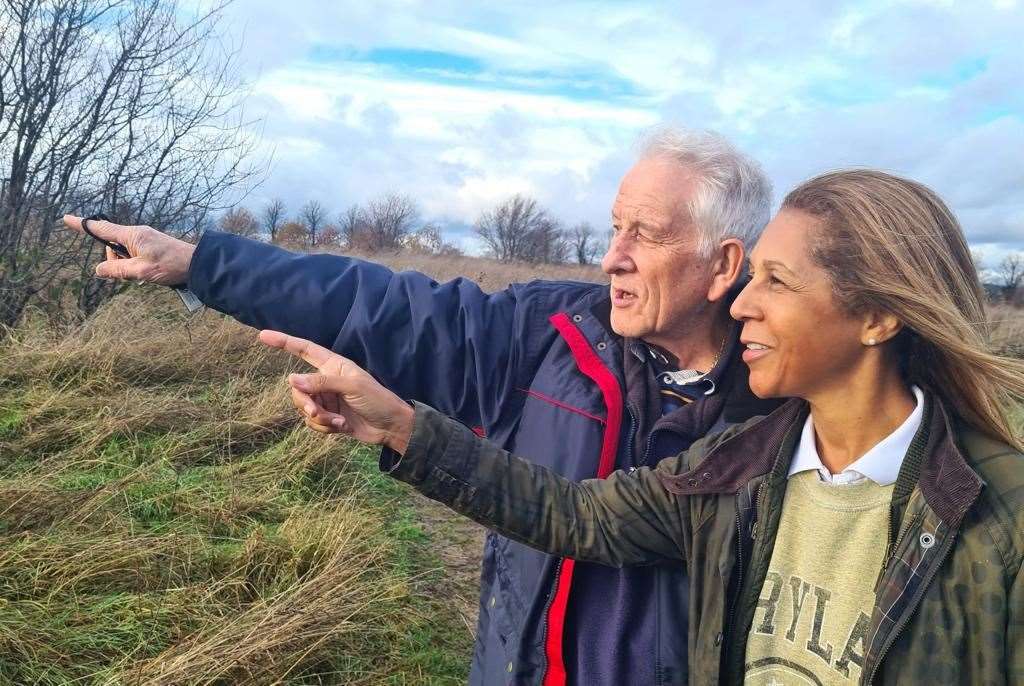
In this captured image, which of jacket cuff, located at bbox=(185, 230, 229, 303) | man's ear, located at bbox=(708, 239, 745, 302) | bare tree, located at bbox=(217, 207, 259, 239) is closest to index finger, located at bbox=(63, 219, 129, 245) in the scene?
jacket cuff, located at bbox=(185, 230, 229, 303)

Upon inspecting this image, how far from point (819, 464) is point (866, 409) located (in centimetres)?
14

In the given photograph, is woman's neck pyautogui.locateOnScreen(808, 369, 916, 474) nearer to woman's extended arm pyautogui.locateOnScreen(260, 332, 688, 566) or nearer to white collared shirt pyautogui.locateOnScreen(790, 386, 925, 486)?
white collared shirt pyautogui.locateOnScreen(790, 386, 925, 486)

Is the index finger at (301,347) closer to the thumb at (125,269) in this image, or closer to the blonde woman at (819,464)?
the blonde woman at (819,464)

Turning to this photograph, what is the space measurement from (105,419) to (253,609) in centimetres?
229

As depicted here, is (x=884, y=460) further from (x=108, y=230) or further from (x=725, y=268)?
(x=108, y=230)

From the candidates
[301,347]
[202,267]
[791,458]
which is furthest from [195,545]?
[791,458]

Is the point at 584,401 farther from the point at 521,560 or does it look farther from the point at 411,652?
the point at 411,652

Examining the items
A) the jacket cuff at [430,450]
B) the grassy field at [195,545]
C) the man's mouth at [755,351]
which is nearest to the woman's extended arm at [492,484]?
the jacket cuff at [430,450]

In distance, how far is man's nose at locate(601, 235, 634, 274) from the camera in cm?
193

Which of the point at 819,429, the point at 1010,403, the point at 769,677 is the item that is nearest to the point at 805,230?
the point at 819,429

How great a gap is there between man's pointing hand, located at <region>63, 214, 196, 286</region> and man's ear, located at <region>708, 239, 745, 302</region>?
1431 millimetres

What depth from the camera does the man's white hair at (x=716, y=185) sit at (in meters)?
1.89

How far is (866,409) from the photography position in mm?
1464

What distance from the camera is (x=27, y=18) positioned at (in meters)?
6.84
